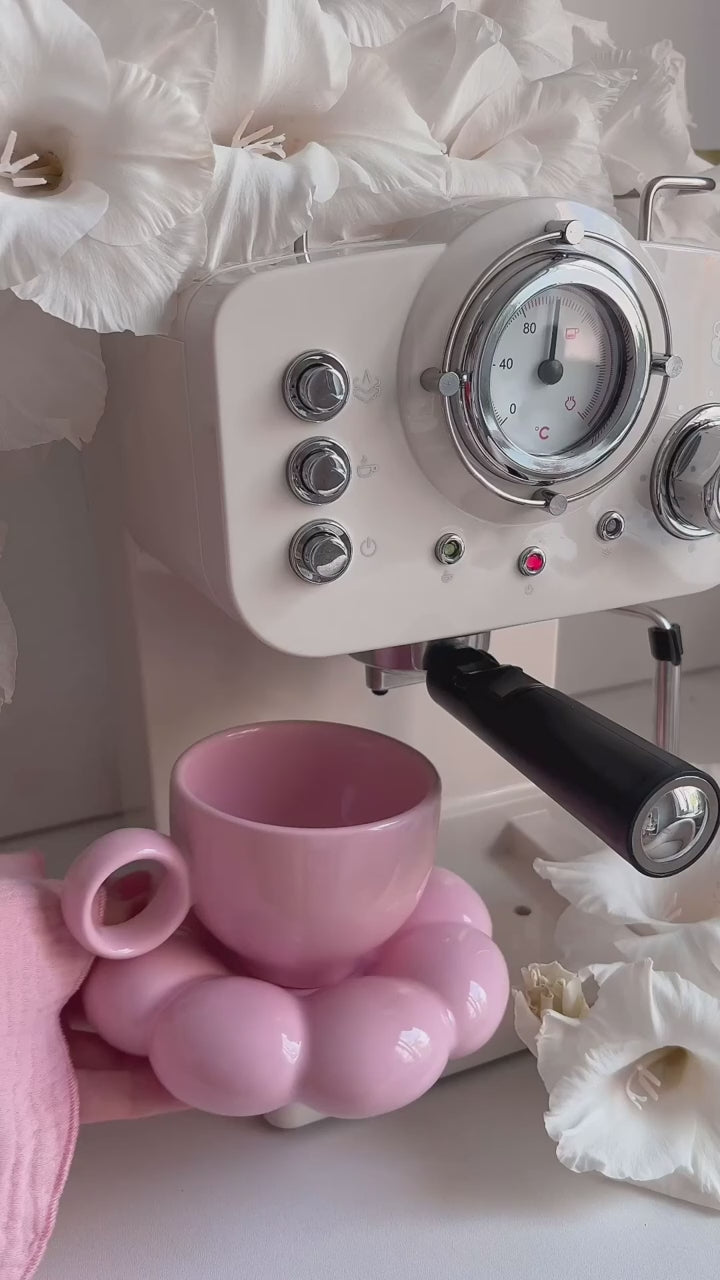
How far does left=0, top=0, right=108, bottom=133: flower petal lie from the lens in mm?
312

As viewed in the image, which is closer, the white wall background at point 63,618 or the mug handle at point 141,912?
the mug handle at point 141,912

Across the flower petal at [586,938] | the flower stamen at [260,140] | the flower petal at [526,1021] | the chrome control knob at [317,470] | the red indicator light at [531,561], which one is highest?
the flower stamen at [260,140]

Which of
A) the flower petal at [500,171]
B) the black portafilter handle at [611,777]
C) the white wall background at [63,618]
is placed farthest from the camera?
the white wall background at [63,618]

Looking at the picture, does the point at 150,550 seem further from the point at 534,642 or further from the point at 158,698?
the point at 534,642

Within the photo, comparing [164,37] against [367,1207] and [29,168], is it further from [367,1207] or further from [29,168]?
[367,1207]

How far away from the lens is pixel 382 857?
348mm

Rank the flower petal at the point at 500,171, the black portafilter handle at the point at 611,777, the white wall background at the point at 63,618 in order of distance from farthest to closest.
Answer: the white wall background at the point at 63,618
the flower petal at the point at 500,171
the black portafilter handle at the point at 611,777

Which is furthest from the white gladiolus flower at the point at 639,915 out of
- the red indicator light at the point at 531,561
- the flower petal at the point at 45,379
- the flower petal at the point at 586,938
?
the flower petal at the point at 45,379

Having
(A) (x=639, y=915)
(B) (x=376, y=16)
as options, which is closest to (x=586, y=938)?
(A) (x=639, y=915)

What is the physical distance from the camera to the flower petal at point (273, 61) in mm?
348

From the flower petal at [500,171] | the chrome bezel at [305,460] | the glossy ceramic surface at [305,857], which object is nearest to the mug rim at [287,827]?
the glossy ceramic surface at [305,857]

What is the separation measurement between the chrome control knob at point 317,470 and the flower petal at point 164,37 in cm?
11

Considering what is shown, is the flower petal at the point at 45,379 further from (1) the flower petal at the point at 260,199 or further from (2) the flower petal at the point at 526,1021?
(2) the flower petal at the point at 526,1021

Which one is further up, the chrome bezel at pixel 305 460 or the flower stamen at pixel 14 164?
the flower stamen at pixel 14 164
